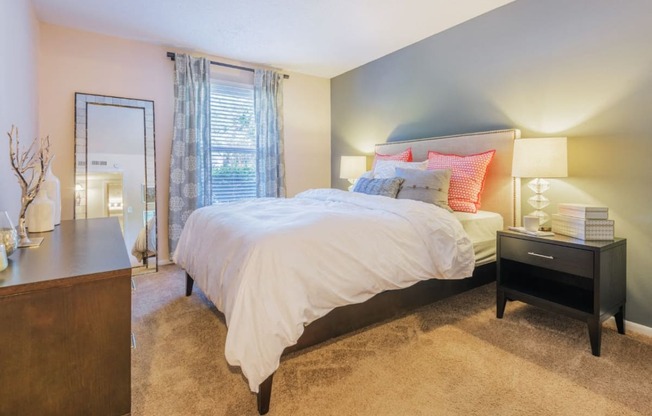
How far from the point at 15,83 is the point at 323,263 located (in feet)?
7.16

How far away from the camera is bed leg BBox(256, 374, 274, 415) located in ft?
4.41

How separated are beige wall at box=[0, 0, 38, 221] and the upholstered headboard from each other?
3.10m

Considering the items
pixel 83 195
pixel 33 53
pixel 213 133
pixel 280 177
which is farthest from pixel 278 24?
pixel 83 195

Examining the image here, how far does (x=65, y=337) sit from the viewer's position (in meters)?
0.93

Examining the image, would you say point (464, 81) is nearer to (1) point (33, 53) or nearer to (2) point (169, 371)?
(2) point (169, 371)

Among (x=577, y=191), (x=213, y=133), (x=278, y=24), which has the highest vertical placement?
(x=278, y=24)

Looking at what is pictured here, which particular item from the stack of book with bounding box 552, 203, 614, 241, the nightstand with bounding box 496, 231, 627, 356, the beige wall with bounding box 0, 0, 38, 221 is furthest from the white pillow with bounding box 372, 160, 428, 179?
the beige wall with bounding box 0, 0, 38, 221

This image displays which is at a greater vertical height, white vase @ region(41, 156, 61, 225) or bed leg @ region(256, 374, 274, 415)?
white vase @ region(41, 156, 61, 225)

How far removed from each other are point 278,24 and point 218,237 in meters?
2.22

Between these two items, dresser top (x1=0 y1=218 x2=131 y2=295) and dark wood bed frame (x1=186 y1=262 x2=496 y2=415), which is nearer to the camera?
dresser top (x1=0 y1=218 x2=131 y2=295)

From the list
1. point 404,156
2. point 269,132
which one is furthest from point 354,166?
point 269,132

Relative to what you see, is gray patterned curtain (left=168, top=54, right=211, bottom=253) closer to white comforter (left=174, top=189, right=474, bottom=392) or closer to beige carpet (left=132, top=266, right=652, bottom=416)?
white comforter (left=174, top=189, right=474, bottom=392)

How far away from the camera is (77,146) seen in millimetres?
3152

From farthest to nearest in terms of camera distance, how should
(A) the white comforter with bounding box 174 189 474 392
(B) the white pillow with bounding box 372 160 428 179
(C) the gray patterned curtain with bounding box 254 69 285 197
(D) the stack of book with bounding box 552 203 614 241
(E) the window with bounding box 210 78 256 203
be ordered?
(C) the gray patterned curtain with bounding box 254 69 285 197, (E) the window with bounding box 210 78 256 203, (B) the white pillow with bounding box 372 160 428 179, (D) the stack of book with bounding box 552 203 614 241, (A) the white comforter with bounding box 174 189 474 392
